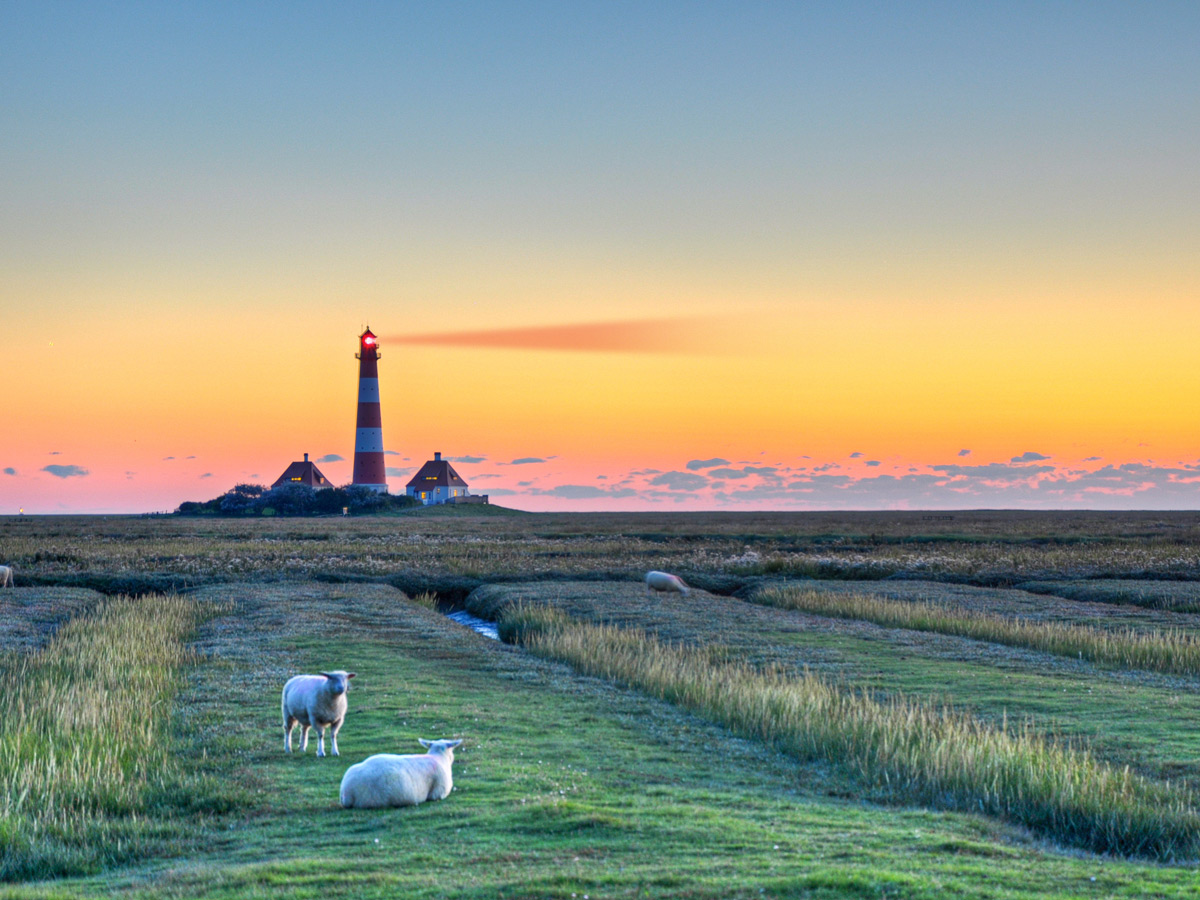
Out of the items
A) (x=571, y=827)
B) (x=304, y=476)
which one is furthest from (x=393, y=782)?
(x=304, y=476)

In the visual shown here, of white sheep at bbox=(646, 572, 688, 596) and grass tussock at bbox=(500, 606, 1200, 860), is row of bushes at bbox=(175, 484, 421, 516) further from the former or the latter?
grass tussock at bbox=(500, 606, 1200, 860)

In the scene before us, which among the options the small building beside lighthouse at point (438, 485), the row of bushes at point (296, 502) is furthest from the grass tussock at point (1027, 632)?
the small building beside lighthouse at point (438, 485)

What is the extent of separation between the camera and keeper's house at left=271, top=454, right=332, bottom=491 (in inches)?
5689

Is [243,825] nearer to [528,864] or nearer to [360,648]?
[528,864]

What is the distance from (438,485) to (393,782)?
142486mm

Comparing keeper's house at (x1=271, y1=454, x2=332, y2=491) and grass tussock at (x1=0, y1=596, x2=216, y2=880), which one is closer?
grass tussock at (x1=0, y1=596, x2=216, y2=880)

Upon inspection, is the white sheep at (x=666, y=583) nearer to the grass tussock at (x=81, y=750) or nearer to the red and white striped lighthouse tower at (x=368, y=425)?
the grass tussock at (x=81, y=750)

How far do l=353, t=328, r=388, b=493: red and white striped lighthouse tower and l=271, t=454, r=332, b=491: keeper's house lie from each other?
18.4m

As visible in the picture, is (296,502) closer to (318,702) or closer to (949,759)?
(318,702)

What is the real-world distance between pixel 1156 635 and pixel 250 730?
74.0ft

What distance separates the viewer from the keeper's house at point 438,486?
150750mm

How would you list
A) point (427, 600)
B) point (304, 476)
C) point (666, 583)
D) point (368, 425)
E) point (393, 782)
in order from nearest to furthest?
point (393, 782) → point (427, 600) → point (666, 583) → point (368, 425) → point (304, 476)

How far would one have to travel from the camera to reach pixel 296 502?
5261 inches

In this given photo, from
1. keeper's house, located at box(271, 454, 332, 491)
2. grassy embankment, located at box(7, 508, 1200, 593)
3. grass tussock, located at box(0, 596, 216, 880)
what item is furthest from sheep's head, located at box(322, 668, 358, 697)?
keeper's house, located at box(271, 454, 332, 491)
